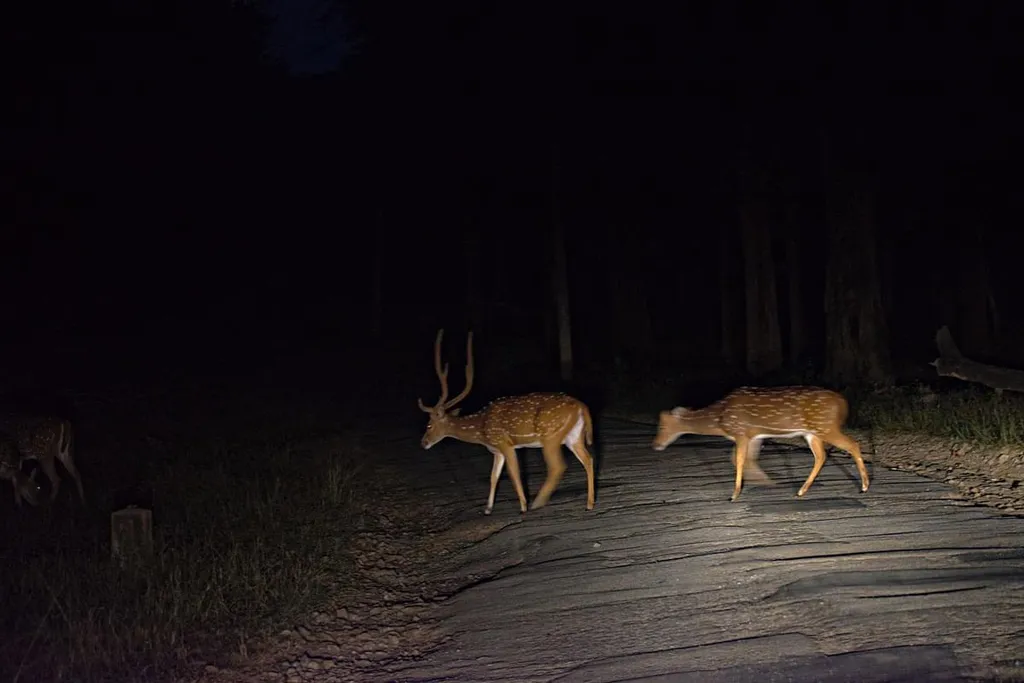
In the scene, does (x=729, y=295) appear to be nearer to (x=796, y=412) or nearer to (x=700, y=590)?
(x=796, y=412)

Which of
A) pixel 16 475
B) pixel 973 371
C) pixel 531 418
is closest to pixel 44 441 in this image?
pixel 16 475

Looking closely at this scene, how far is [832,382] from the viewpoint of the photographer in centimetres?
1958

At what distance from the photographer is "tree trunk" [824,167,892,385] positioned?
64.0ft

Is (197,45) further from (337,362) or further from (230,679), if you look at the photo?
(230,679)

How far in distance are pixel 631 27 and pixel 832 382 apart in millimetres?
9346

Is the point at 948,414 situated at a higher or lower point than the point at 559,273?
lower

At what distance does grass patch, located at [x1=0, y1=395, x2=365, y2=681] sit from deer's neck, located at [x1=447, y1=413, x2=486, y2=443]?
147 centimetres

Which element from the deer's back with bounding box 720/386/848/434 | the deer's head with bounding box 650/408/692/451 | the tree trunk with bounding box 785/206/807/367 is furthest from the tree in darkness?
the deer's back with bounding box 720/386/848/434

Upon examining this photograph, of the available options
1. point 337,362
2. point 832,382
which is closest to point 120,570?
point 832,382

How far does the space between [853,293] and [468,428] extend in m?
11.3

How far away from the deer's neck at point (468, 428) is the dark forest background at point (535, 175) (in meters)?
10.6

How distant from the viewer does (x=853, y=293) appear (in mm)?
19812

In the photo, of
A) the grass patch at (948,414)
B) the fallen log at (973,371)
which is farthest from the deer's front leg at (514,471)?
the fallen log at (973,371)

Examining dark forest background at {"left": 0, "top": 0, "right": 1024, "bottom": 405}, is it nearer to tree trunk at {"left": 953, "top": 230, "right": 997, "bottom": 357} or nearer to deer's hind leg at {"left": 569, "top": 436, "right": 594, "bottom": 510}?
tree trunk at {"left": 953, "top": 230, "right": 997, "bottom": 357}
